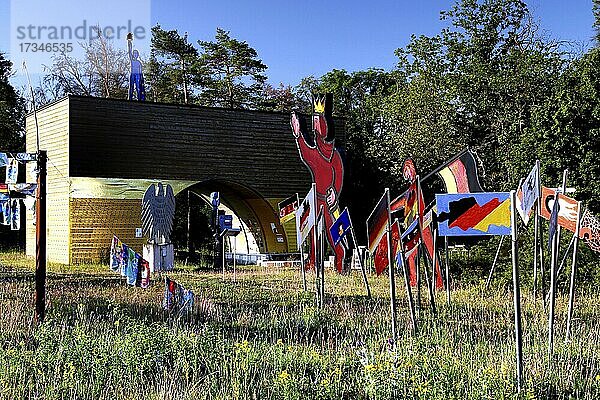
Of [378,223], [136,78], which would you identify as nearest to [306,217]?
[378,223]

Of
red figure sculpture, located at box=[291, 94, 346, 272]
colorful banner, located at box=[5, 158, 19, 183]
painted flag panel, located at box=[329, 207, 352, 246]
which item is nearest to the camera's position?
colorful banner, located at box=[5, 158, 19, 183]

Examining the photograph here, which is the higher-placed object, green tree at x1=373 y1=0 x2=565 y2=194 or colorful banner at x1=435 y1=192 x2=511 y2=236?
green tree at x1=373 y1=0 x2=565 y2=194

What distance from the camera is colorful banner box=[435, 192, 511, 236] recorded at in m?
7.75

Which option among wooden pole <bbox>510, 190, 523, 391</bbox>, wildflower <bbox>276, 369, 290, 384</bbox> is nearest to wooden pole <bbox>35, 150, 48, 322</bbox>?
wildflower <bbox>276, 369, 290, 384</bbox>

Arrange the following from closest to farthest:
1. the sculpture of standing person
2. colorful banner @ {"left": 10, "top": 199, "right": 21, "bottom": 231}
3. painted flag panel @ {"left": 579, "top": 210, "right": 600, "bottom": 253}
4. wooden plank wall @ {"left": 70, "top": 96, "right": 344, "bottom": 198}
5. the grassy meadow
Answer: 1. the grassy meadow
2. painted flag panel @ {"left": 579, "top": 210, "right": 600, "bottom": 253}
3. colorful banner @ {"left": 10, "top": 199, "right": 21, "bottom": 231}
4. wooden plank wall @ {"left": 70, "top": 96, "right": 344, "bottom": 198}
5. the sculpture of standing person

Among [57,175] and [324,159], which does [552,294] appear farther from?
[57,175]

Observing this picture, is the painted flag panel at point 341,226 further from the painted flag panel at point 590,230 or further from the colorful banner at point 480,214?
the painted flag panel at point 590,230

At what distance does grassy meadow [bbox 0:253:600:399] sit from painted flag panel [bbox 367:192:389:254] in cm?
93

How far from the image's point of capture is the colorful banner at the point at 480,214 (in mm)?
7754

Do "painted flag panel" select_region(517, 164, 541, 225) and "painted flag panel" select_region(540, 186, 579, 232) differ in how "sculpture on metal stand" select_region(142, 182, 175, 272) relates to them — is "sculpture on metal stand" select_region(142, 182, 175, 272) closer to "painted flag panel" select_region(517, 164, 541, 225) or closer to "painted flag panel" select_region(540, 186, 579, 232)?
"painted flag panel" select_region(540, 186, 579, 232)

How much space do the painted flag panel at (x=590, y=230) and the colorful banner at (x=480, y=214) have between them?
0.84 m

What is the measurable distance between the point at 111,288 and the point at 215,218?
6.46m

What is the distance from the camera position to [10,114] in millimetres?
32625

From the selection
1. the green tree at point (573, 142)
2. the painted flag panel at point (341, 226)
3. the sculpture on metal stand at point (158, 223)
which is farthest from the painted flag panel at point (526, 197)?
the sculpture on metal stand at point (158, 223)
